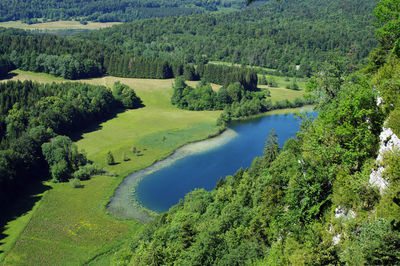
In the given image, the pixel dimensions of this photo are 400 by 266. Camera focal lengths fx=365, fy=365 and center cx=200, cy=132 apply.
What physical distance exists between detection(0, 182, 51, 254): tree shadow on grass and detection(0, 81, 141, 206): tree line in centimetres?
136

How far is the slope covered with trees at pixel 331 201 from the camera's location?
20781 mm

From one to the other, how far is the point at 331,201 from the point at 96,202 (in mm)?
53538

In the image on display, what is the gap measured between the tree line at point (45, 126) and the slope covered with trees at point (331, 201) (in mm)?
44271

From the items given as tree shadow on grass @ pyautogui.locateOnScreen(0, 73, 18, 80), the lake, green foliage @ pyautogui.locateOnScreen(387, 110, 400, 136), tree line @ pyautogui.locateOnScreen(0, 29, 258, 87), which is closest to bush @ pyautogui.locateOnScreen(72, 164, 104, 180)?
the lake

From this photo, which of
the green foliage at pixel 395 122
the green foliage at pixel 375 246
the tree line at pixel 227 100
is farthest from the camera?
the tree line at pixel 227 100

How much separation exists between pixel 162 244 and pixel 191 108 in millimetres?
96545

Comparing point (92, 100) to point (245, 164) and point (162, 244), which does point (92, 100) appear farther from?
point (162, 244)

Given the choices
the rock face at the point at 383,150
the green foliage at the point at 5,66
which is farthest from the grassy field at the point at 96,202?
the green foliage at the point at 5,66

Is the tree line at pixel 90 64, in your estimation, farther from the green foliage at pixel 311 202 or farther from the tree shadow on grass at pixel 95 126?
the green foliage at pixel 311 202

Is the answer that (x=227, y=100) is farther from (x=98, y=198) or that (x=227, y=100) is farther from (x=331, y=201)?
(x=331, y=201)

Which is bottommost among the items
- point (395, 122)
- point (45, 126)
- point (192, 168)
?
point (192, 168)

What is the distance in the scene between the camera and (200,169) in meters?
86.4

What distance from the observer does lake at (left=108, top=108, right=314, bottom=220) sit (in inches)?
2899

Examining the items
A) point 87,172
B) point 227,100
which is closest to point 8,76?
point 227,100
